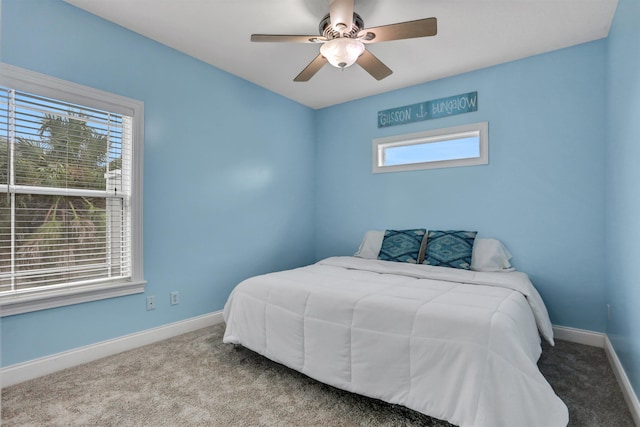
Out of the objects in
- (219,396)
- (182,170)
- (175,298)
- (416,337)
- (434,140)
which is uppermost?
(434,140)

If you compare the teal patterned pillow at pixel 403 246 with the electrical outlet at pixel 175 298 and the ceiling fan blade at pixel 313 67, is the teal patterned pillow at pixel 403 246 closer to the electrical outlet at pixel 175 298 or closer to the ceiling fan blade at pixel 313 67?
the ceiling fan blade at pixel 313 67

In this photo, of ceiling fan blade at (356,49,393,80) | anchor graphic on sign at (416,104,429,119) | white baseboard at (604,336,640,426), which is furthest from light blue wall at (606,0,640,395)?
anchor graphic on sign at (416,104,429,119)

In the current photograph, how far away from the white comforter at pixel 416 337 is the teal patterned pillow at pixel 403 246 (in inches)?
26.3

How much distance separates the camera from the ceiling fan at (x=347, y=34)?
192 cm

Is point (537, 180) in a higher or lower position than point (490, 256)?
higher

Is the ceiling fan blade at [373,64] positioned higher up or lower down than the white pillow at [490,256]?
higher up

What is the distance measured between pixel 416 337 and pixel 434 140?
2.50m

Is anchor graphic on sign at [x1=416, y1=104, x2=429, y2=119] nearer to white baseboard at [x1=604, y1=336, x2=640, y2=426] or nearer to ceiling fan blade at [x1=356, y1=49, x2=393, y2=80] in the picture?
ceiling fan blade at [x1=356, y1=49, x2=393, y2=80]

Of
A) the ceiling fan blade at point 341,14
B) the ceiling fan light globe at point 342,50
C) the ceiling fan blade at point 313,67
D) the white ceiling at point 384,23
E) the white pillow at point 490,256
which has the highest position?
the white ceiling at point 384,23

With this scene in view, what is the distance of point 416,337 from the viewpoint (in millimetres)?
1652

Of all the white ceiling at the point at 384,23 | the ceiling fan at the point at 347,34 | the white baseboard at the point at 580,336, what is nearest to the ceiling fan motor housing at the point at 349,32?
the ceiling fan at the point at 347,34

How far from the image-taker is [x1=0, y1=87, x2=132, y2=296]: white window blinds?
2.04 meters

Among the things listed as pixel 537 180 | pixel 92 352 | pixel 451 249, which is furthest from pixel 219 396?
pixel 537 180

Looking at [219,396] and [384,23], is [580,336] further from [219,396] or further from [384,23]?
[384,23]
